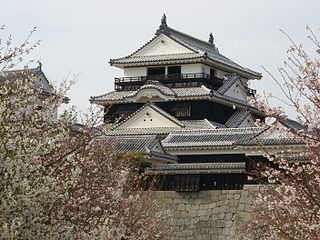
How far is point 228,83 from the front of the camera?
35156 millimetres

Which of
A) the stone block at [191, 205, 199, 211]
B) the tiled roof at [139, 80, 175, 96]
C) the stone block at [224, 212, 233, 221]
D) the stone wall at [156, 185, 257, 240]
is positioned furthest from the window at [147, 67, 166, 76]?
the stone block at [224, 212, 233, 221]

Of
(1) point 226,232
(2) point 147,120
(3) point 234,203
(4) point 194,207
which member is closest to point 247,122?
(2) point 147,120

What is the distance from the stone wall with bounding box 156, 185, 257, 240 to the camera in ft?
60.5

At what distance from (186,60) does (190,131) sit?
675 centimetres

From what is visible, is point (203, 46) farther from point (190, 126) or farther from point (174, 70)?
point (190, 126)

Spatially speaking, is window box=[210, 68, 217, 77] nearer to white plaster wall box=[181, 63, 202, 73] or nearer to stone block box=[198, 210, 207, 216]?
white plaster wall box=[181, 63, 202, 73]

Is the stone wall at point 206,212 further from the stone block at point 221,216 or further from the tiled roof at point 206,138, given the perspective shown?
the tiled roof at point 206,138

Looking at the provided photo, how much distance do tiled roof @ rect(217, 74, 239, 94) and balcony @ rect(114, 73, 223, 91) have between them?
1.66ft

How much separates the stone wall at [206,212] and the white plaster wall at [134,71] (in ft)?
56.8

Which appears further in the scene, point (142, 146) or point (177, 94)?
point (177, 94)

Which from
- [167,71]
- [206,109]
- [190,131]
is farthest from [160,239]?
[167,71]

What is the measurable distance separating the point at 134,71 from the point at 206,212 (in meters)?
18.5

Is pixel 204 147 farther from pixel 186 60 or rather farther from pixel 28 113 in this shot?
pixel 28 113

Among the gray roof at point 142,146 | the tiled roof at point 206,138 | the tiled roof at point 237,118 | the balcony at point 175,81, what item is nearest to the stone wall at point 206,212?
the gray roof at point 142,146
